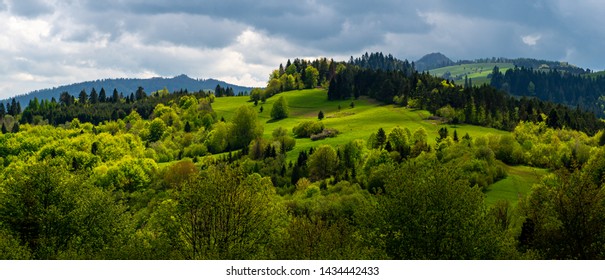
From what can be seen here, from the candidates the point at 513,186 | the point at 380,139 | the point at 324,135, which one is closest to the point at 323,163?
the point at 380,139

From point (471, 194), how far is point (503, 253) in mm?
7016

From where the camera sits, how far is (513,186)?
120 m

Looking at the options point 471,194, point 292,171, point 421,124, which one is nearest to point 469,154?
point 292,171

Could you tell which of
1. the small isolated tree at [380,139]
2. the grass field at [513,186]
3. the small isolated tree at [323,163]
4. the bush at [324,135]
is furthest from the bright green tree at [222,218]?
the bush at [324,135]

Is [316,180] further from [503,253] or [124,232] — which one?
[503,253]

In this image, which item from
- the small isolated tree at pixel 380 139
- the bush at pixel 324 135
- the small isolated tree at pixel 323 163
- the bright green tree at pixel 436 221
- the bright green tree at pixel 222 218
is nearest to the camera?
the bright green tree at pixel 436 221

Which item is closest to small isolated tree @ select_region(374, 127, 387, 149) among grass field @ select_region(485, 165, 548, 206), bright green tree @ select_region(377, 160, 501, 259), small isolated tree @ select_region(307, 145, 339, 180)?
small isolated tree @ select_region(307, 145, 339, 180)

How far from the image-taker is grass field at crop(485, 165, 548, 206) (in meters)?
112

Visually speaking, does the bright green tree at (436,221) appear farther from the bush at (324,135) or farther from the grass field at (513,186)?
the bush at (324,135)

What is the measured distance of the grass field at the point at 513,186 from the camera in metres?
112

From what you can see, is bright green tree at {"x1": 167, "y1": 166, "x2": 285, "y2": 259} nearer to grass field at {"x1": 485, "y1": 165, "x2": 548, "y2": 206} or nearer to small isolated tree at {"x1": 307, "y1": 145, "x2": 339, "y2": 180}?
grass field at {"x1": 485, "y1": 165, "x2": 548, "y2": 206}

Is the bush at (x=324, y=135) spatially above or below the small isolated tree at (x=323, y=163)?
above

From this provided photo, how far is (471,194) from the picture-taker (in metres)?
55.9

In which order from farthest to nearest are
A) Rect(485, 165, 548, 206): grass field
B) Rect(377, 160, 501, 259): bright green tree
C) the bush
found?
the bush < Rect(485, 165, 548, 206): grass field < Rect(377, 160, 501, 259): bright green tree
